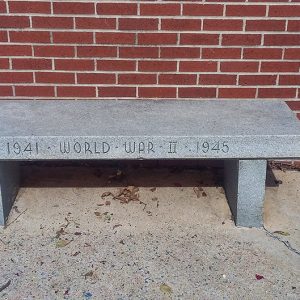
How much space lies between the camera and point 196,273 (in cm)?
250

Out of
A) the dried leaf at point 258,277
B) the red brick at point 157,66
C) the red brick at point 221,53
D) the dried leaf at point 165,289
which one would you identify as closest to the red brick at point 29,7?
the red brick at point 157,66

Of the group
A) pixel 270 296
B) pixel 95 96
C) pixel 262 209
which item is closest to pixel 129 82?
pixel 95 96

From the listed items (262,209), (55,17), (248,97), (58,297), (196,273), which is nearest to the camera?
(58,297)

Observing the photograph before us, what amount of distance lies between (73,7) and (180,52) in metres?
0.73

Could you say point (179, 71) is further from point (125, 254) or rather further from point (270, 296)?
point (270, 296)

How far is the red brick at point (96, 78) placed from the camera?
130 inches

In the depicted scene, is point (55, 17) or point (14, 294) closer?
point (14, 294)

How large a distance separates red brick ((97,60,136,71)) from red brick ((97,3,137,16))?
0.99 feet

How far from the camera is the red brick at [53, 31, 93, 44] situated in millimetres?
3195

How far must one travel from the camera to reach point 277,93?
3.37m

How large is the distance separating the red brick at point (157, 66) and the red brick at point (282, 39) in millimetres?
611

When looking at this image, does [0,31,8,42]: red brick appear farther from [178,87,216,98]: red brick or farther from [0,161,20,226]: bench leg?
[178,87,216,98]: red brick

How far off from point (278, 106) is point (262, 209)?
0.69 meters

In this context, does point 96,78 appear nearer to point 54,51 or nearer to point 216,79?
point 54,51
